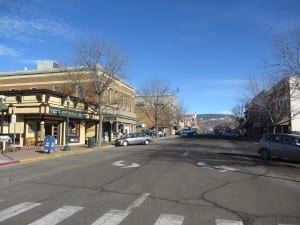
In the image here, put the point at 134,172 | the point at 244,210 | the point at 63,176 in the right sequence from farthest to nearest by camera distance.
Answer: the point at 134,172
the point at 63,176
the point at 244,210

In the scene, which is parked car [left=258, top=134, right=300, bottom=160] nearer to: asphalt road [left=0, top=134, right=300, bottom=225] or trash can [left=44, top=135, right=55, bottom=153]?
asphalt road [left=0, top=134, right=300, bottom=225]

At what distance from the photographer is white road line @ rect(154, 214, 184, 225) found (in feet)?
25.4

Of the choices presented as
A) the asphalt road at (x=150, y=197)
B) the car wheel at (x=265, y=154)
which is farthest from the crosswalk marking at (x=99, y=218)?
the car wheel at (x=265, y=154)

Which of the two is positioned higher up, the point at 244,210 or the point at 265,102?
the point at 265,102

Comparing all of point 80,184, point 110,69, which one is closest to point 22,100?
point 110,69

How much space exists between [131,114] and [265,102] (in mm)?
20799

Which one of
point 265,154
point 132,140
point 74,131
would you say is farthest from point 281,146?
point 74,131

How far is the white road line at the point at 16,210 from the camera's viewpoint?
8.34 meters

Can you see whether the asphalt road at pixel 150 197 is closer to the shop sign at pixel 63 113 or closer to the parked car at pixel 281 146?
the parked car at pixel 281 146

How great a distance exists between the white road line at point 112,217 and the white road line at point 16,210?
1.89 meters

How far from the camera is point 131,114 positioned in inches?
2564

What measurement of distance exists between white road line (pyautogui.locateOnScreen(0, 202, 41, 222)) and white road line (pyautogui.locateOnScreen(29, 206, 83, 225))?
2.45ft

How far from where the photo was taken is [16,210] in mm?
8930

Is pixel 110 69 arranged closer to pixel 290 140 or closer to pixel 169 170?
pixel 290 140
